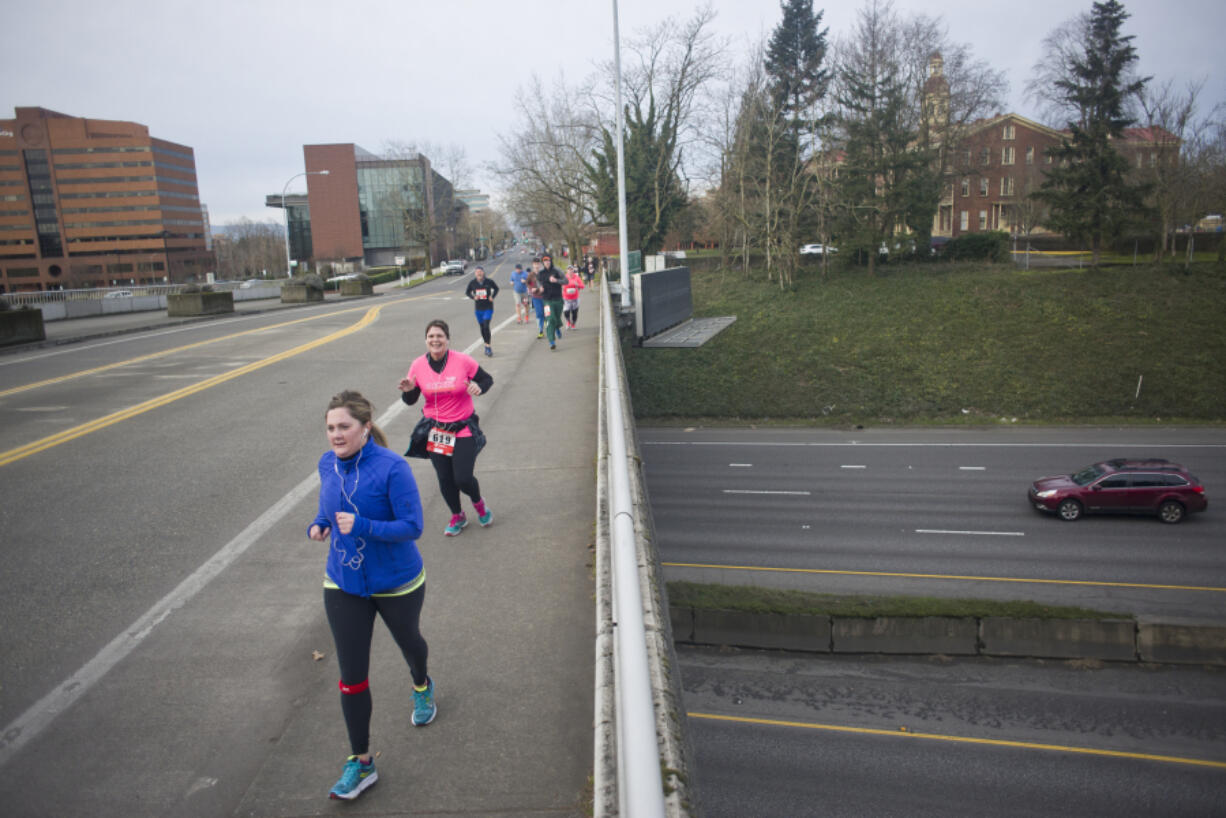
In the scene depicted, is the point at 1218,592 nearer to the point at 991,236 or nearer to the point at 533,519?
the point at 533,519

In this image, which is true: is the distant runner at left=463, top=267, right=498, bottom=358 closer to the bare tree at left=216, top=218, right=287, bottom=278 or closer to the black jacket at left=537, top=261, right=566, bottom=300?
the black jacket at left=537, top=261, right=566, bottom=300

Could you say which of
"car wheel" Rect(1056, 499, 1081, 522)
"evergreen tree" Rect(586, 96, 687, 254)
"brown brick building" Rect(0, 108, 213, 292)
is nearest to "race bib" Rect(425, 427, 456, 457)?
"car wheel" Rect(1056, 499, 1081, 522)

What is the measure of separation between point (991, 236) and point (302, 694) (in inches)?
2250

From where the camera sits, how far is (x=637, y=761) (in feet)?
6.37

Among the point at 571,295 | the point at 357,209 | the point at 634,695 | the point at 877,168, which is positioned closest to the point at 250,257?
the point at 357,209

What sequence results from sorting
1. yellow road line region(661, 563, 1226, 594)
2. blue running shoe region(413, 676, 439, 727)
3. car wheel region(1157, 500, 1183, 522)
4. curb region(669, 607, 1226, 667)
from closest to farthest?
blue running shoe region(413, 676, 439, 727)
curb region(669, 607, 1226, 667)
yellow road line region(661, 563, 1226, 594)
car wheel region(1157, 500, 1183, 522)

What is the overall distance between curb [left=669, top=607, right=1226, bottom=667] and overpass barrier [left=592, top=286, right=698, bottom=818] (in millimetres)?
10741

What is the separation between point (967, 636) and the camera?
Answer: 1438 cm

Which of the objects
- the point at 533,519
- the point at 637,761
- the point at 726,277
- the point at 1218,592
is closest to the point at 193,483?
the point at 533,519

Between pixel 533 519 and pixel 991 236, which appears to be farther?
pixel 991 236

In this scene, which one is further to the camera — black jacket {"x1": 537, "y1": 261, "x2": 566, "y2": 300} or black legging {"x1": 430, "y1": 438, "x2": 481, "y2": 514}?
black jacket {"x1": 537, "y1": 261, "x2": 566, "y2": 300}

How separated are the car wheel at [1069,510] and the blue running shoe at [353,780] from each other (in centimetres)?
2198

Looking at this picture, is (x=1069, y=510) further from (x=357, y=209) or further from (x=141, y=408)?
(x=357, y=209)

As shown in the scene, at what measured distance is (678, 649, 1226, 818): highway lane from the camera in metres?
10.4
